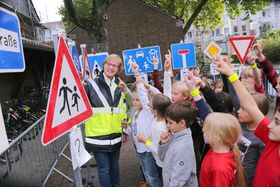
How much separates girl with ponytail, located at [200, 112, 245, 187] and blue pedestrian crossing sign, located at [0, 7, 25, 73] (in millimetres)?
1377

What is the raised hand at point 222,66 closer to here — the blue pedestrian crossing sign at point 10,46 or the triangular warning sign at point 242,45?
the blue pedestrian crossing sign at point 10,46

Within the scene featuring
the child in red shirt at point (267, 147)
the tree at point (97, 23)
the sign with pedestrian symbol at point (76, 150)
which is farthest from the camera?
the tree at point (97, 23)

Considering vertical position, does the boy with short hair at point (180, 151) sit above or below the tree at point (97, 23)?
below

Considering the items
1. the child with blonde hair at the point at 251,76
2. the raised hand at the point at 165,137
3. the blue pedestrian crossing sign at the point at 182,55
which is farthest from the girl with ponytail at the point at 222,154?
the blue pedestrian crossing sign at the point at 182,55

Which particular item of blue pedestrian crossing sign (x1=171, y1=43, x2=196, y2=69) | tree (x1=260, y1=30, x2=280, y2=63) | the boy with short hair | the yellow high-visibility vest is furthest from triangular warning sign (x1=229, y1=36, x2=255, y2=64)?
tree (x1=260, y1=30, x2=280, y2=63)

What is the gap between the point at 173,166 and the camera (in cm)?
261

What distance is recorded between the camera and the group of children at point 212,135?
211 cm

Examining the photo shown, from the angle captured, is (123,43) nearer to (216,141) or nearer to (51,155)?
(51,155)

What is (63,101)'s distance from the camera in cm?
224

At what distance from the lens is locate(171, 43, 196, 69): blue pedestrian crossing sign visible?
617 cm

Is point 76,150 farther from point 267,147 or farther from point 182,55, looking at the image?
point 182,55

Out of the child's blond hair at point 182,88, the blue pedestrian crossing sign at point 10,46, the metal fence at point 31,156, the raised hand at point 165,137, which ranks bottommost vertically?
the metal fence at point 31,156

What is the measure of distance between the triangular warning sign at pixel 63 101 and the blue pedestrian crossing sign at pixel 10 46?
53 centimetres

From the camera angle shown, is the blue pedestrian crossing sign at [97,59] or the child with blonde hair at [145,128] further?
the blue pedestrian crossing sign at [97,59]
